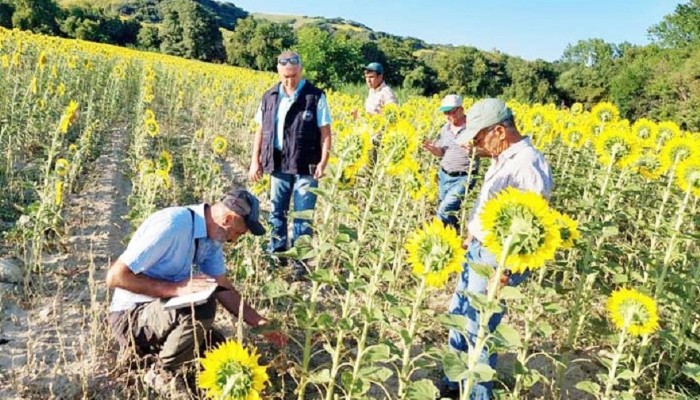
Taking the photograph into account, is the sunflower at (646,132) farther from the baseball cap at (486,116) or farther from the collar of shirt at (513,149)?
the baseball cap at (486,116)

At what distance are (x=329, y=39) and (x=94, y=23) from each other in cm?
1683

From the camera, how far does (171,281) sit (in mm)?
3199

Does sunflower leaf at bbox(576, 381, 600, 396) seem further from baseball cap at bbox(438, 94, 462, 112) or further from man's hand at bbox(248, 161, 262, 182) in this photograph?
man's hand at bbox(248, 161, 262, 182)

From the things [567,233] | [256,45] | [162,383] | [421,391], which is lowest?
[162,383]

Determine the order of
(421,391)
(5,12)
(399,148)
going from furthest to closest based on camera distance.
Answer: (5,12), (399,148), (421,391)

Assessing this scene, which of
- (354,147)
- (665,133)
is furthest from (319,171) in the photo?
(665,133)

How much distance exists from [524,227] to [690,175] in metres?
2.37

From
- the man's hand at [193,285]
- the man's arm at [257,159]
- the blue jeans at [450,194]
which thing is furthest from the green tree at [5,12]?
the man's hand at [193,285]

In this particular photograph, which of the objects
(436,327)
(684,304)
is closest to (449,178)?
(436,327)

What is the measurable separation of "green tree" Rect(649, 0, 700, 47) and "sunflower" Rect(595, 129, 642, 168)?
44.5 m

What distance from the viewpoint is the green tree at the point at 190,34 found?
35.3m

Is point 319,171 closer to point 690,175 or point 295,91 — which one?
point 295,91

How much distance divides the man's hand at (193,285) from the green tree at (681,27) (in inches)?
1840

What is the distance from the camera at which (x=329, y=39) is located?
19859 millimetres
